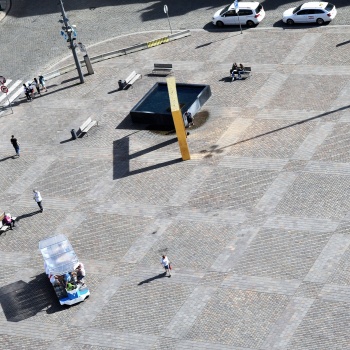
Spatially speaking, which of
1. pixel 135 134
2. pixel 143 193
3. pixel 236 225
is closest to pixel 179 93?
pixel 135 134

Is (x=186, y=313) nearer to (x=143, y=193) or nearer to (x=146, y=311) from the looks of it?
(x=146, y=311)

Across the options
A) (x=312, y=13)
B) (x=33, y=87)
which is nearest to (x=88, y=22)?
(x=33, y=87)

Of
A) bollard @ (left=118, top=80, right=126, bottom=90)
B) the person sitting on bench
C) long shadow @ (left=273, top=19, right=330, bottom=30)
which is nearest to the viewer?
the person sitting on bench

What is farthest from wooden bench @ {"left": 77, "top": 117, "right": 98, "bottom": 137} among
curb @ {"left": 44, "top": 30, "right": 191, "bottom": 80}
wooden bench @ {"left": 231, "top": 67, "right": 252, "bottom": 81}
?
A: wooden bench @ {"left": 231, "top": 67, "right": 252, "bottom": 81}

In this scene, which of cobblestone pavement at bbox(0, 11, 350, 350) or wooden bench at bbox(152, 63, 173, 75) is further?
wooden bench at bbox(152, 63, 173, 75)

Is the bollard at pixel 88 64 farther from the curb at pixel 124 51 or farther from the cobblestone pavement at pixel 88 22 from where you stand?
the cobblestone pavement at pixel 88 22

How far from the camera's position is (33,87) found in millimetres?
66750

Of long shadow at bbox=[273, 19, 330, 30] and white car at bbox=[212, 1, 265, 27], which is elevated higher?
white car at bbox=[212, 1, 265, 27]

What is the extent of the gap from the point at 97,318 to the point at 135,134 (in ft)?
58.6

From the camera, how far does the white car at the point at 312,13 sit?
6906cm

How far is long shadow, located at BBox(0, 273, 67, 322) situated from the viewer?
1823 inches

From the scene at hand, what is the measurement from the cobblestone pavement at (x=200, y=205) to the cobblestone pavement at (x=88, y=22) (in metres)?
3.76

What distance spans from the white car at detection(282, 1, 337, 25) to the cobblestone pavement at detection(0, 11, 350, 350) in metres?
1.00

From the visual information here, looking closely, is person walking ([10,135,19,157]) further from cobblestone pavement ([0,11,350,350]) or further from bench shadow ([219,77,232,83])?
bench shadow ([219,77,232,83])
